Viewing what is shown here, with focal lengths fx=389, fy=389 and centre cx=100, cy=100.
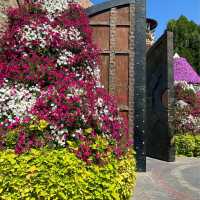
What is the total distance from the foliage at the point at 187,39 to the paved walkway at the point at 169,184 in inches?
885

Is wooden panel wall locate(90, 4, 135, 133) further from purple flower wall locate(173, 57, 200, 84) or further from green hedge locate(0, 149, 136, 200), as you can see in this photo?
purple flower wall locate(173, 57, 200, 84)

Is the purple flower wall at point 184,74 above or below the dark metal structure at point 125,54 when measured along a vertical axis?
above

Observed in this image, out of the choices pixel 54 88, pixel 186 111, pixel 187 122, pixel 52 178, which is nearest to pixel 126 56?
pixel 54 88

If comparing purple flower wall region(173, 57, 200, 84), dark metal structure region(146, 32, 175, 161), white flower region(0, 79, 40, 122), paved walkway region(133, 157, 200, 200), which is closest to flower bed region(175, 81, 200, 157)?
dark metal structure region(146, 32, 175, 161)

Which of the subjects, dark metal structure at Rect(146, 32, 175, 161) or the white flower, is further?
dark metal structure at Rect(146, 32, 175, 161)

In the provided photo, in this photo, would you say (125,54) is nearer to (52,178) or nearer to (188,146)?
(52,178)

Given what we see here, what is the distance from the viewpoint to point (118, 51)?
9906 mm

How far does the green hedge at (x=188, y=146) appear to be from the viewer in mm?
16781

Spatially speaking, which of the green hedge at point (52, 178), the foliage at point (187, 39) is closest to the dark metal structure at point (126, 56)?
the green hedge at point (52, 178)

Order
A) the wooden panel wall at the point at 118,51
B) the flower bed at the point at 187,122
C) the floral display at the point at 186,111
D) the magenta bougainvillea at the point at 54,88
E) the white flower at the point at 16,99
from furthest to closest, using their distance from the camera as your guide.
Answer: the floral display at the point at 186,111
the flower bed at the point at 187,122
the wooden panel wall at the point at 118,51
the white flower at the point at 16,99
the magenta bougainvillea at the point at 54,88

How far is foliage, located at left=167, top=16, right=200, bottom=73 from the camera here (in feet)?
110

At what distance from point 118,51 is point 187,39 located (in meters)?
26.4

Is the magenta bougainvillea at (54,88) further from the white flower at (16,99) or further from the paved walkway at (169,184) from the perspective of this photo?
the paved walkway at (169,184)

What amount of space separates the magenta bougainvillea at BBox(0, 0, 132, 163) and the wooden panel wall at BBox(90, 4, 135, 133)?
3.62ft
